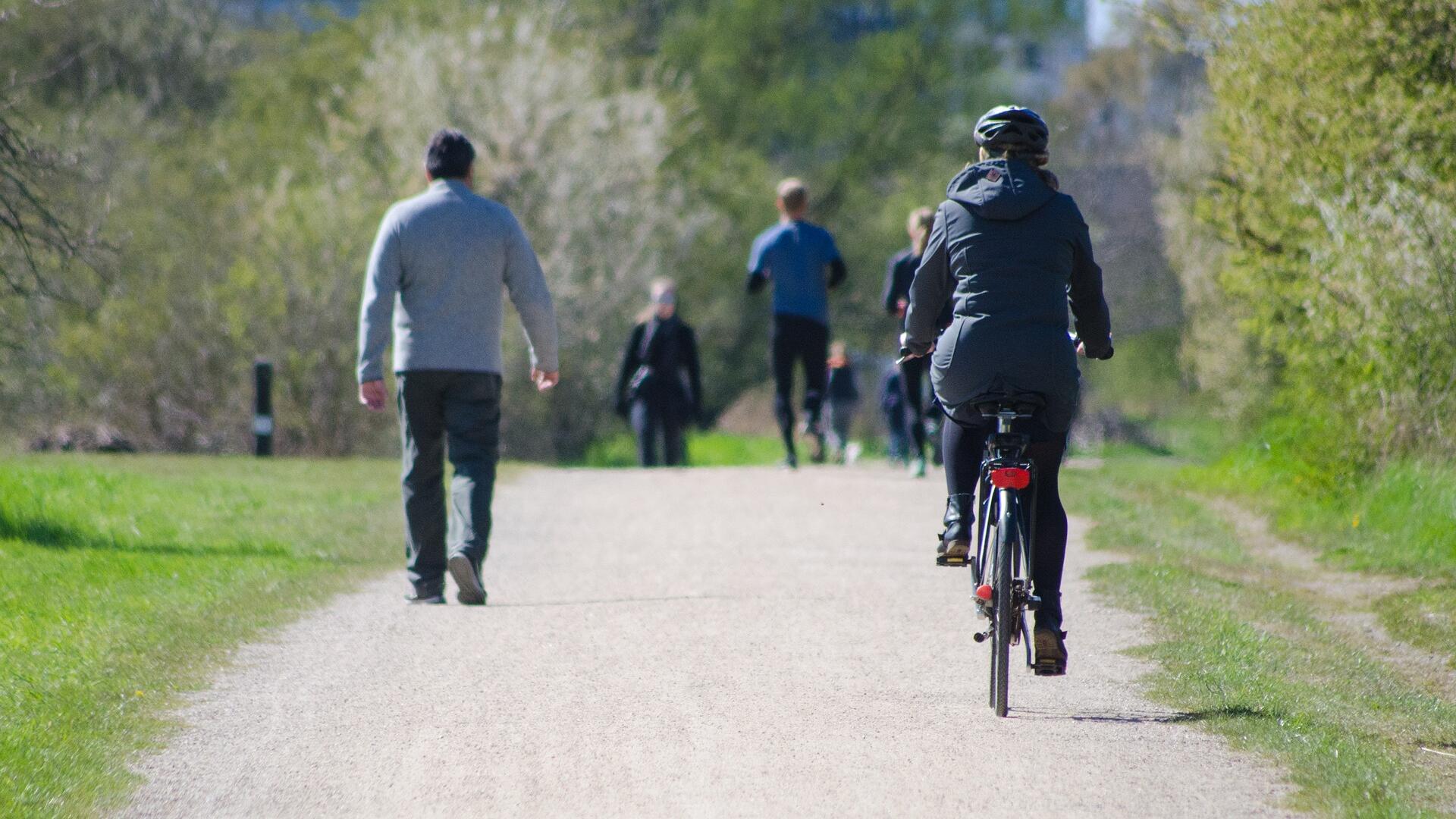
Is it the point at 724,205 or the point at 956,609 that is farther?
the point at 724,205

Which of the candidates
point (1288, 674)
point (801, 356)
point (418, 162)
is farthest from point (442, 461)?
point (418, 162)

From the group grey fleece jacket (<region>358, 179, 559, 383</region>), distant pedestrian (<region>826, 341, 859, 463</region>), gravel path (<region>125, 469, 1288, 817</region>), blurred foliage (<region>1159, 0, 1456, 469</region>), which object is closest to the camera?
gravel path (<region>125, 469, 1288, 817</region>)

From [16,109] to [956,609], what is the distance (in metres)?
6.54

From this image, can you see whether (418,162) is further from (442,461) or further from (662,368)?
(442,461)

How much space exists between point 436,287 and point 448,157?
2.09 ft

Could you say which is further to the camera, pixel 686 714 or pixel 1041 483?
pixel 1041 483

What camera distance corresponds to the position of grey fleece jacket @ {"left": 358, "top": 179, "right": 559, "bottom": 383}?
845cm

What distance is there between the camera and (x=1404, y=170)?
12.0 m

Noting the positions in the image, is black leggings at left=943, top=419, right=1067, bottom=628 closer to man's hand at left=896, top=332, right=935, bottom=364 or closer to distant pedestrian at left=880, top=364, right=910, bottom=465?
man's hand at left=896, top=332, right=935, bottom=364

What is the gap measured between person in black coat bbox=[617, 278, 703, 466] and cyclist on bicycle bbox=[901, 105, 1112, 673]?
12.1 metres

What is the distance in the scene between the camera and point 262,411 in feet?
68.1

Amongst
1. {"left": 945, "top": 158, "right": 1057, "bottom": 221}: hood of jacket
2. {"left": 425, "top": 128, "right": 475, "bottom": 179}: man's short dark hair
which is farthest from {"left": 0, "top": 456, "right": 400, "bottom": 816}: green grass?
{"left": 945, "top": 158, "right": 1057, "bottom": 221}: hood of jacket

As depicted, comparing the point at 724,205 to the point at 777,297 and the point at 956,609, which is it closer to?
the point at 777,297

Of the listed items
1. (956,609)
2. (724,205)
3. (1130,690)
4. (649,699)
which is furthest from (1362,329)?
(724,205)
